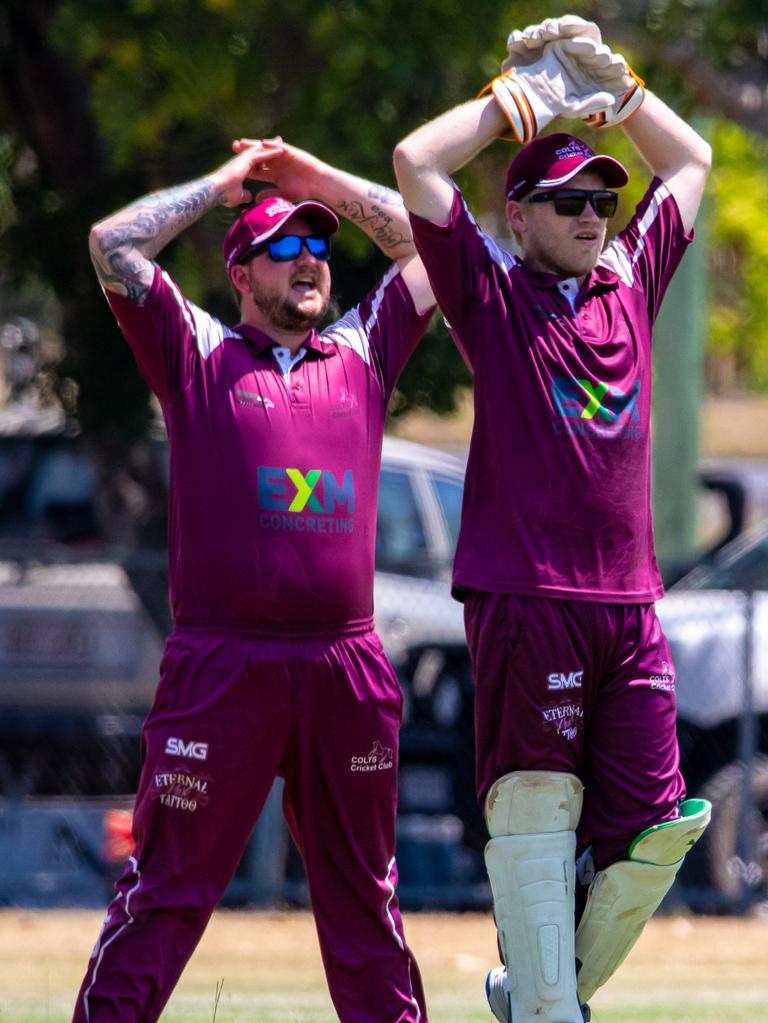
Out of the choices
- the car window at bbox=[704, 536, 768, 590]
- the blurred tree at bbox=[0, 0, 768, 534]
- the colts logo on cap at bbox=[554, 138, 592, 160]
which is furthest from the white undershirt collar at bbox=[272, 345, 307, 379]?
the car window at bbox=[704, 536, 768, 590]

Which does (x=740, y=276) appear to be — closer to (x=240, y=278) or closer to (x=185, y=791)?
(x=240, y=278)

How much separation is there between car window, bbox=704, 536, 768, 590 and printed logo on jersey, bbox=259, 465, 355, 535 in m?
5.36

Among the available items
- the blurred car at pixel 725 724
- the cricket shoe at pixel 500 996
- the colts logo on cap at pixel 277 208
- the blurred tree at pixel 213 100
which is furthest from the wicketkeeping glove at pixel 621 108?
the blurred car at pixel 725 724

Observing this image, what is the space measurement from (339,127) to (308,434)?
3919 millimetres

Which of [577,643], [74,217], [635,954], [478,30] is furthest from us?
[74,217]

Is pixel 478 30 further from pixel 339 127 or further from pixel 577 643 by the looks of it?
pixel 577 643

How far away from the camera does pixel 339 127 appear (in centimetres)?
845

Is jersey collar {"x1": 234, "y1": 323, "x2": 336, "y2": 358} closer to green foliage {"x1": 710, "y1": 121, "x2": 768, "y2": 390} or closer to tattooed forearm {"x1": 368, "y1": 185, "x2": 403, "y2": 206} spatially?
tattooed forearm {"x1": 368, "y1": 185, "x2": 403, "y2": 206}

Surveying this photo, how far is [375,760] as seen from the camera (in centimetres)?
477

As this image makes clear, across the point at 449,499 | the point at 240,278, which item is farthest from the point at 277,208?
the point at 449,499

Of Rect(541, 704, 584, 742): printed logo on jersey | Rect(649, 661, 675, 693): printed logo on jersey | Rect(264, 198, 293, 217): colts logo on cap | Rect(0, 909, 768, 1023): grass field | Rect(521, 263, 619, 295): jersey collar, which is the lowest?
Rect(0, 909, 768, 1023): grass field

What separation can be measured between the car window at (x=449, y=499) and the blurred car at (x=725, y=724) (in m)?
1.54

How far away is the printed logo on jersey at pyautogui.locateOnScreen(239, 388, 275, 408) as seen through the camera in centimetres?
481

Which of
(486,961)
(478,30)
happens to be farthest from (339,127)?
(486,961)
